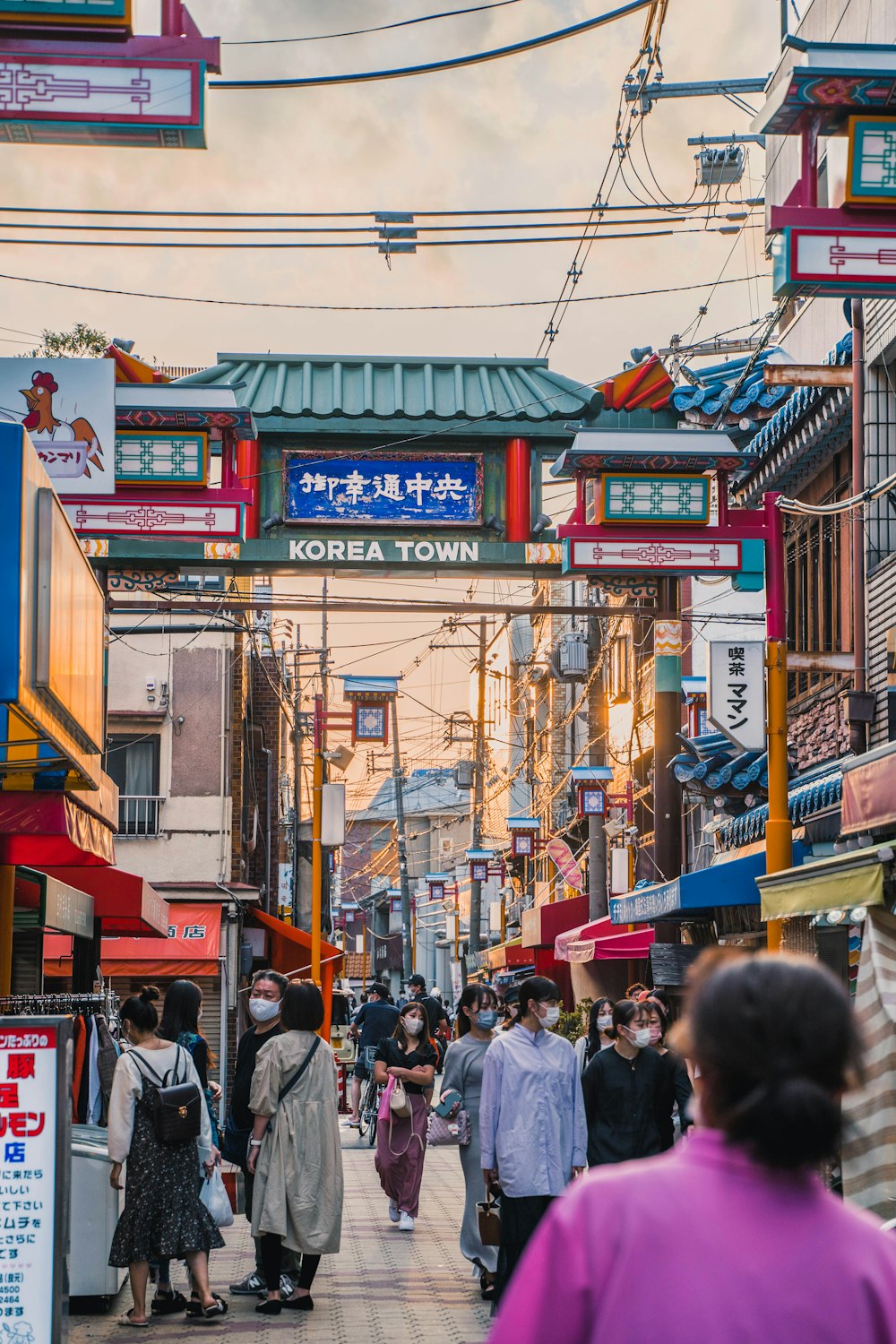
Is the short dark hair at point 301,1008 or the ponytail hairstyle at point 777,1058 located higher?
the ponytail hairstyle at point 777,1058

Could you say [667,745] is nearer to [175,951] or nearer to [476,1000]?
[476,1000]

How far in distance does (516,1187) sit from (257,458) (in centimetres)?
1033

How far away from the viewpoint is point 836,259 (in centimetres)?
924

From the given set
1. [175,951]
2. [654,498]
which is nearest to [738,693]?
[654,498]

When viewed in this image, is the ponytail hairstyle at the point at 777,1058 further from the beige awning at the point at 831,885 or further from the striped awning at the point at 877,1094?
the beige awning at the point at 831,885

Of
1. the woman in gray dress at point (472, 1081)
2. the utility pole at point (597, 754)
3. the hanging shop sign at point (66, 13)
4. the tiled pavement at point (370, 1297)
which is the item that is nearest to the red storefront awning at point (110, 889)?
the tiled pavement at point (370, 1297)

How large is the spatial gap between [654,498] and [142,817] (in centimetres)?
1686

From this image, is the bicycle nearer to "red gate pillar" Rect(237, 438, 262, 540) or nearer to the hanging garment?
"red gate pillar" Rect(237, 438, 262, 540)

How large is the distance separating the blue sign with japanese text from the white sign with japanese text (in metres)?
3.16

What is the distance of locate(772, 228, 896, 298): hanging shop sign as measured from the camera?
9.19 m

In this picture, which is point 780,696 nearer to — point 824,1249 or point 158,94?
point 158,94

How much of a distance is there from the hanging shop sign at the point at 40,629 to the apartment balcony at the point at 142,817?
69.9ft

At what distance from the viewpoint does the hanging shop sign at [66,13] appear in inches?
335

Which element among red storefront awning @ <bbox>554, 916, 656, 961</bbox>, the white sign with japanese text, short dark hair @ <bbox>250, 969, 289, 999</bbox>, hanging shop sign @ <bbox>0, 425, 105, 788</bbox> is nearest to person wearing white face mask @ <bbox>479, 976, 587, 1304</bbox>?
short dark hair @ <bbox>250, 969, 289, 999</bbox>
